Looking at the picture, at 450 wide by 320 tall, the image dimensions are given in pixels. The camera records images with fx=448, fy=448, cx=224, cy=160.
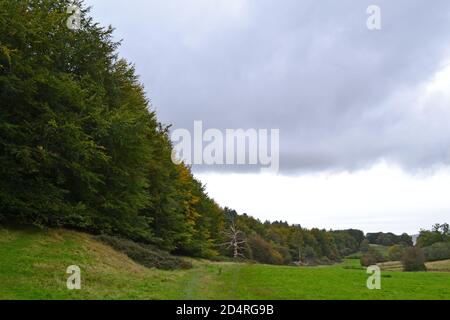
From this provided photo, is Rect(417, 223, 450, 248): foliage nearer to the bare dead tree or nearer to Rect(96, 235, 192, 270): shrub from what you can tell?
the bare dead tree

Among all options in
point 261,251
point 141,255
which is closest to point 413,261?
point 261,251

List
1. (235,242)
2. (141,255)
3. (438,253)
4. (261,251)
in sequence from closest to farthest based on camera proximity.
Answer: (141,255) → (235,242) → (438,253) → (261,251)

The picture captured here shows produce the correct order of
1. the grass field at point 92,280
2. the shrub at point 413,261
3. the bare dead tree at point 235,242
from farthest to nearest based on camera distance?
the bare dead tree at point 235,242 < the shrub at point 413,261 < the grass field at point 92,280

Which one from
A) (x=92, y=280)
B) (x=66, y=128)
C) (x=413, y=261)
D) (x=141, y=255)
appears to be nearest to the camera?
(x=92, y=280)

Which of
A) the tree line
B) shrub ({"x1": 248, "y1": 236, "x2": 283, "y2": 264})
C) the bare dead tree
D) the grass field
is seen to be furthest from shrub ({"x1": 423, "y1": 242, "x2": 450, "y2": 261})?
the grass field

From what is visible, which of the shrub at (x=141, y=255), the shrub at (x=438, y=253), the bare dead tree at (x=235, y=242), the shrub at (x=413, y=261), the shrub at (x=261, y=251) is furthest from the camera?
the shrub at (x=261, y=251)

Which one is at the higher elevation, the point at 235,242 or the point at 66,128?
the point at 66,128

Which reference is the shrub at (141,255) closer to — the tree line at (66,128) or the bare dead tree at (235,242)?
the tree line at (66,128)

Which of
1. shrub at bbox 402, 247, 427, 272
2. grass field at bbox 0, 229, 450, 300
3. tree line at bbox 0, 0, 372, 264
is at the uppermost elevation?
tree line at bbox 0, 0, 372, 264

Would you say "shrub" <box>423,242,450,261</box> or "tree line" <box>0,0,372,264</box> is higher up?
"tree line" <box>0,0,372,264</box>

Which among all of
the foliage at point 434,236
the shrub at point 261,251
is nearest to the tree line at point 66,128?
the shrub at point 261,251

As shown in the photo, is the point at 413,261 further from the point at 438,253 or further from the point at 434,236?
the point at 434,236

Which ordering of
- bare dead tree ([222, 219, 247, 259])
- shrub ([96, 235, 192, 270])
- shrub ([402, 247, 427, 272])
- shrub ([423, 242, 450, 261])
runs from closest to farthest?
shrub ([96, 235, 192, 270])
shrub ([402, 247, 427, 272])
bare dead tree ([222, 219, 247, 259])
shrub ([423, 242, 450, 261])

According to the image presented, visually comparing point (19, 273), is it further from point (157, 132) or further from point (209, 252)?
point (209, 252)
